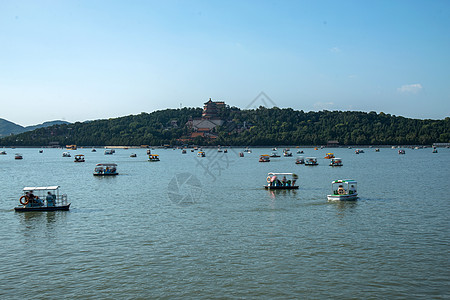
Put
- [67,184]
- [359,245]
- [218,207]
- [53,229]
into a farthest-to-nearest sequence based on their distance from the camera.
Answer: [67,184]
[218,207]
[53,229]
[359,245]

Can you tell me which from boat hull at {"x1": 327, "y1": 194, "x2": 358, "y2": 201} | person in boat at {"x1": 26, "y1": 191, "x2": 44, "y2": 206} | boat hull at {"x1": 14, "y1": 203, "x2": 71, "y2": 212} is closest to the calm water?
boat hull at {"x1": 327, "y1": 194, "x2": 358, "y2": 201}

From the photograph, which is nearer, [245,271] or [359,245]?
[245,271]

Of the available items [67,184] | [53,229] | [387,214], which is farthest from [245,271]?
[67,184]

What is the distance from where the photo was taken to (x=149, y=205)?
46.2 m

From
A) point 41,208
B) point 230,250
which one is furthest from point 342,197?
point 41,208

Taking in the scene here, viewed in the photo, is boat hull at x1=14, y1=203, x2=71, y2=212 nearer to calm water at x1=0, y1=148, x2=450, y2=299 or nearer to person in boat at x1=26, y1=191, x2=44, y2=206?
person in boat at x1=26, y1=191, x2=44, y2=206

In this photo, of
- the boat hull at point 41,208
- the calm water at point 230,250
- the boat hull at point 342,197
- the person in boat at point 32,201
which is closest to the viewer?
the calm water at point 230,250

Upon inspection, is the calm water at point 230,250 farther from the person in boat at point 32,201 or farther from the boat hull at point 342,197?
the person in boat at point 32,201

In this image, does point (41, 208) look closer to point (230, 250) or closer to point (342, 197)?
point (230, 250)

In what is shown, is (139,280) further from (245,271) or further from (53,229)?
(53,229)

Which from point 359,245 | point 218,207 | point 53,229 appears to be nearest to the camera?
point 359,245

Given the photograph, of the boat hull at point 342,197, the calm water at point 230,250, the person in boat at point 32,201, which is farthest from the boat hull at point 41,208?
the boat hull at point 342,197

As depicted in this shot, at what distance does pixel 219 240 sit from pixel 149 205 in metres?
18.2

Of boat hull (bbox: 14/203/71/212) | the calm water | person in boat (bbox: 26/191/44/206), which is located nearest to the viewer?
the calm water
